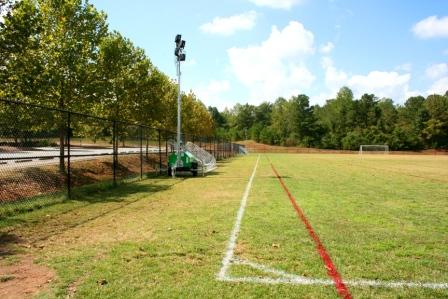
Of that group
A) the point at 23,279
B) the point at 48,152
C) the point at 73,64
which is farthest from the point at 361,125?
the point at 23,279

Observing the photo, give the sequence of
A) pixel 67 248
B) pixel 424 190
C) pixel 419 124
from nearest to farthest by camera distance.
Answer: pixel 67 248 → pixel 424 190 → pixel 419 124

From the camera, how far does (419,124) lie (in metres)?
116

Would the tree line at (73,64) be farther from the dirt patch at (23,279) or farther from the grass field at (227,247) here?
the dirt patch at (23,279)

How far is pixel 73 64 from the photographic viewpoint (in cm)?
1641

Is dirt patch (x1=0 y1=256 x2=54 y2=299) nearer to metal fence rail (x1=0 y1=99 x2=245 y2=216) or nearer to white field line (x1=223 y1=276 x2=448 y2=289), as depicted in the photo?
white field line (x1=223 y1=276 x2=448 y2=289)

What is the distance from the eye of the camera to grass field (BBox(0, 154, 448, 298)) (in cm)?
455

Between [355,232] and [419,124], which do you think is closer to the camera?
[355,232]

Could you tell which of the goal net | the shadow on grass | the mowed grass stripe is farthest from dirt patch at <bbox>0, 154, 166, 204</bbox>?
the mowed grass stripe

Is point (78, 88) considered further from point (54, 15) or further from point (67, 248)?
point (67, 248)

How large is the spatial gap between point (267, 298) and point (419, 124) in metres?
125

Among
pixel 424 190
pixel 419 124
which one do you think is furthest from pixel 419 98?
pixel 424 190

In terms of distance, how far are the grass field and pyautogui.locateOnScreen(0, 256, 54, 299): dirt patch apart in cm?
13

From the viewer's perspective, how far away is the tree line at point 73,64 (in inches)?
450

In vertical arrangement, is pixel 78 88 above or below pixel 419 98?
below
